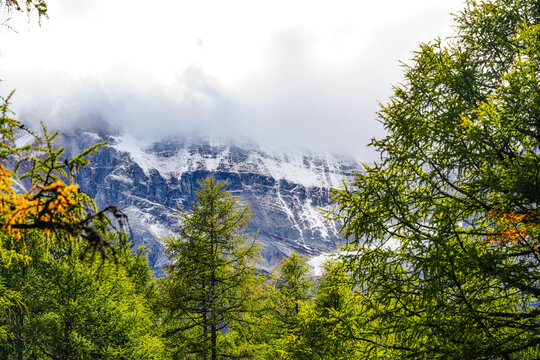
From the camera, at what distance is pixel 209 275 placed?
10148 millimetres

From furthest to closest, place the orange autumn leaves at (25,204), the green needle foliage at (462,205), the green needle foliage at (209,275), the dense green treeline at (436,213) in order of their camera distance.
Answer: the green needle foliage at (209,275)
the green needle foliage at (462,205)
the dense green treeline at (436,213)
the orange autumn leaves at (25,204)

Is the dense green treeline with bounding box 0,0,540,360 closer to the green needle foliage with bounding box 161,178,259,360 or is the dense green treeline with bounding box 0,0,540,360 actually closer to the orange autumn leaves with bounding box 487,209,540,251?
the orange autumn leaves with bounding box 487,209,540,251

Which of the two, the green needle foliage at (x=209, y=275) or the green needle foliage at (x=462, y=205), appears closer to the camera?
the green needle foliage at (x=462, y=205)

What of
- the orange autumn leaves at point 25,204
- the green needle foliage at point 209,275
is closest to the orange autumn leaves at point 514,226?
the orange autumn leaves at point 25,204

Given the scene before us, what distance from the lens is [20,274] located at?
1344cm

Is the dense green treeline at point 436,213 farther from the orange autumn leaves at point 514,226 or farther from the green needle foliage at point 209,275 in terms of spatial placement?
the green needle foliage at point 209,275

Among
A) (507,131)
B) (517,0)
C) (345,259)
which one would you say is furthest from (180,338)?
(517,0)

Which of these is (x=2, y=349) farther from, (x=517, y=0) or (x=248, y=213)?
(x=517, y=0)

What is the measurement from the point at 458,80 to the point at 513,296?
11.1 ft

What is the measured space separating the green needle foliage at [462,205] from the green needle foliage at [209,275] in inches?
246

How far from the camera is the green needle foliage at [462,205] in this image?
3541mm

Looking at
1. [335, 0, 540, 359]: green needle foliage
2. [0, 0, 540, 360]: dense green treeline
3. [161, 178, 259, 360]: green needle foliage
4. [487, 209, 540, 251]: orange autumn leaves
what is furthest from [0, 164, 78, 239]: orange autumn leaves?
[161, 178, 259, 360]: green needle foliage

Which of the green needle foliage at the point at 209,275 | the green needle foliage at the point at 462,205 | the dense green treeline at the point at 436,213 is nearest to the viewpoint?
the dense green treeline at the point at 436,213

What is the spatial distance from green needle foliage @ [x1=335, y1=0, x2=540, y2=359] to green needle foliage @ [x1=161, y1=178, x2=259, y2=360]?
6.25m
